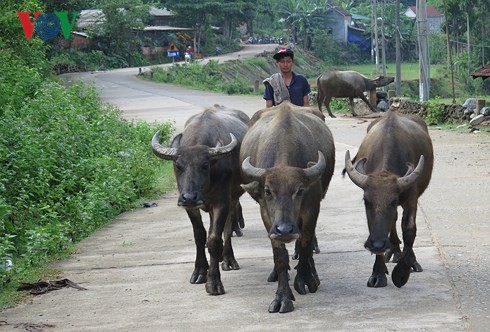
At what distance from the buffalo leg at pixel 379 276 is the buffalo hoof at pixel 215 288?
3.92 feet

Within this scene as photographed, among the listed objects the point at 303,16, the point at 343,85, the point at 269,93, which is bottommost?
the point at 303,16

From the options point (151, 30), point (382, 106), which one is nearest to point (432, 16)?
point (151, 30)

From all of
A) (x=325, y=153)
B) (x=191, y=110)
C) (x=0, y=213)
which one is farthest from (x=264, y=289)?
(x=191, y=110)

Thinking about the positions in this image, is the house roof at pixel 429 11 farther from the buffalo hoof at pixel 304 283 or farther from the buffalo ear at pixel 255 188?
the buffalo ear at pixel 255 188

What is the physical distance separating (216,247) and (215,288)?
0.37 m

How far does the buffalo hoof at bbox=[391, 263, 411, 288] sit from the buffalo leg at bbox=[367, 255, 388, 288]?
106 mm

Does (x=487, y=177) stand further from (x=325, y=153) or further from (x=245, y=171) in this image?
(x=245, y=171)

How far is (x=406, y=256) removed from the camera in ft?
24.5

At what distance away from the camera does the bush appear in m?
9.89

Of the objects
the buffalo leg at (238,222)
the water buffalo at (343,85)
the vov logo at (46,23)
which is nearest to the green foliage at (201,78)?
the vov logo at (46,23)

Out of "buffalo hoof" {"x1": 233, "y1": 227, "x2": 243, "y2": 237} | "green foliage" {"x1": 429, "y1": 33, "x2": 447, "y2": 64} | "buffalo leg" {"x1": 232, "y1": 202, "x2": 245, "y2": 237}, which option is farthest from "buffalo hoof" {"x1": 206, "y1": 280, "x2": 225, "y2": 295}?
"green foliage" {"x1": 429, "y1": 33, "x2": 447, "y2": 64}

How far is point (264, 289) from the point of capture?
7.74 m

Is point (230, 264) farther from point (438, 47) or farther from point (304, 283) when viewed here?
point (438, 47)

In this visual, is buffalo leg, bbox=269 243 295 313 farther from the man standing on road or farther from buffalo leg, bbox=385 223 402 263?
the man standing on road
